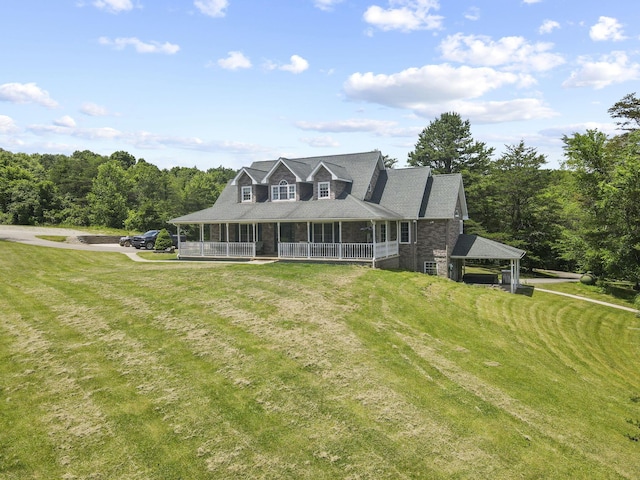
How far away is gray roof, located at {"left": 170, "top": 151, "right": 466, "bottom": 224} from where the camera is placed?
1225 inches

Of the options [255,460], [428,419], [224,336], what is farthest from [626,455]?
[224,336]

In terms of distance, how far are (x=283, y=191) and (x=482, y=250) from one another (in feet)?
49.1

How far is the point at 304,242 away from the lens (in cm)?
3097

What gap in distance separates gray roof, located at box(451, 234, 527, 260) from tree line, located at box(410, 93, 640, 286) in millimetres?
7347

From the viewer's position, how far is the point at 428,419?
1098 centimetres

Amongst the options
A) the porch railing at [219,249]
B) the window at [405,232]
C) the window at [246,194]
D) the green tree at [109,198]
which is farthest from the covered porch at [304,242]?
the green tree at [109,198]

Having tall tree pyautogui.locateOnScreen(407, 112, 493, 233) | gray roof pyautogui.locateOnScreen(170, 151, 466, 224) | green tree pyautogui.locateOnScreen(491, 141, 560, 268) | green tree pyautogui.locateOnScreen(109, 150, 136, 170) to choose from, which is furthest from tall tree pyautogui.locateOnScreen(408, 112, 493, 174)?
green tree pyautogui.locateOnScreen(109, 150, 136, 170)

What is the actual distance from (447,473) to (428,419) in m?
1.90

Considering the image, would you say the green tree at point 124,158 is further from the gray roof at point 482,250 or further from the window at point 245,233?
the gray roof at point 482,250

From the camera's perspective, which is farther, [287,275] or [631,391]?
[287,275]

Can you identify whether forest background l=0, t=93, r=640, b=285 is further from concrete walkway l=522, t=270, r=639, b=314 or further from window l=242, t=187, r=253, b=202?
window l=242, t=187, r=253, b=202

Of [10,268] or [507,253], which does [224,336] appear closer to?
[10,268]

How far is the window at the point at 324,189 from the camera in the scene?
33.2m

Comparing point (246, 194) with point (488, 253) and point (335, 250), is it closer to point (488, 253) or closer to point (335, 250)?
point (335, 250)
